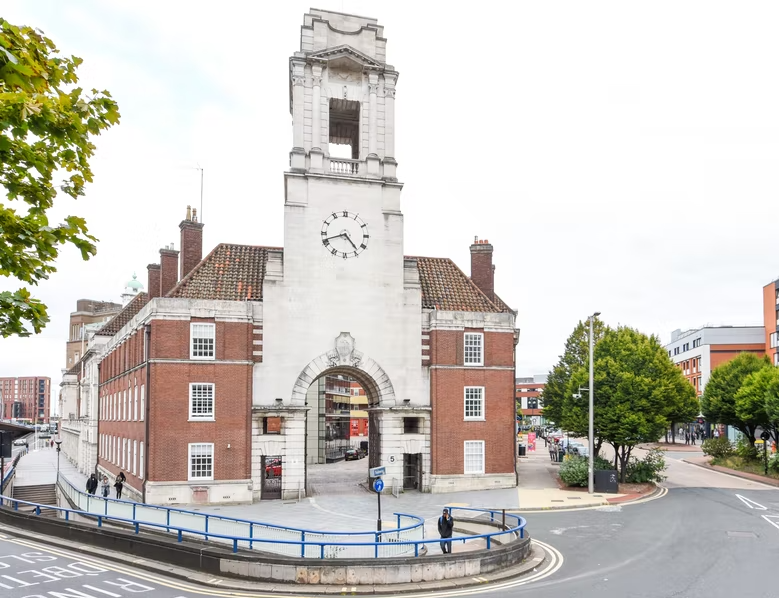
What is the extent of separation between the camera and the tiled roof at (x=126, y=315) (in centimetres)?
5770

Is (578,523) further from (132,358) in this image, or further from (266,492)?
(132,358)

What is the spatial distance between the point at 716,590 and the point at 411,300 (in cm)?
2564

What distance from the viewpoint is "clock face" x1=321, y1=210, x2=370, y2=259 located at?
41.8 m

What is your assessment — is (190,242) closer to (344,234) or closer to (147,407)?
(344,234)

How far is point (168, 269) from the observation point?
43562mm

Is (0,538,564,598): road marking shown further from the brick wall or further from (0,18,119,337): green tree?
the brick wall

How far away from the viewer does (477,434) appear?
42.9 meters

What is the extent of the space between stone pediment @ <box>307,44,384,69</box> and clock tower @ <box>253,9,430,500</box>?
0.20ft

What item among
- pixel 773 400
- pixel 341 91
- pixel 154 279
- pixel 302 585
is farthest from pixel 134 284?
pixel 302 585

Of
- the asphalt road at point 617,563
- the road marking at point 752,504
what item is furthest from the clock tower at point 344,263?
the road marking at point 752,504

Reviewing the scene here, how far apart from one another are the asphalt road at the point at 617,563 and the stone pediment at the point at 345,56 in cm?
2744

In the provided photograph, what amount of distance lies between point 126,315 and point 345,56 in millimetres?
30452

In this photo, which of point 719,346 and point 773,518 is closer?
point 773,518

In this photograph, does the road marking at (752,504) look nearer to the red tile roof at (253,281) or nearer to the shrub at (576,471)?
the shrub at (576,471)
